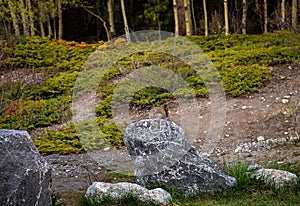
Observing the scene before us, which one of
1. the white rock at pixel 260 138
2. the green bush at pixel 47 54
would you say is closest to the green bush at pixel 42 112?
the green bush at pixel 47 54

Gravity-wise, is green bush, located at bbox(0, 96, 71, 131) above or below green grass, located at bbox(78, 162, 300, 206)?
below

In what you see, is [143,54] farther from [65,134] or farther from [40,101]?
[65,134]

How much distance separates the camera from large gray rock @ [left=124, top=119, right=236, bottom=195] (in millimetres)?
4980

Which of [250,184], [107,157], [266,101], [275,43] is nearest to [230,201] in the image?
[250,184]

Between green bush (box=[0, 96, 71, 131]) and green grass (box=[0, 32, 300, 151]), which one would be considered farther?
green bush (box=[0, 96, 71, 131])

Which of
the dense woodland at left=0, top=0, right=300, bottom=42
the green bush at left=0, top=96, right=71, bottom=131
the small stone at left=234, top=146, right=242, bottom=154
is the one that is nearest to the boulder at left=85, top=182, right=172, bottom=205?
the small stone at left=234, top=146, right=242, bottom=154

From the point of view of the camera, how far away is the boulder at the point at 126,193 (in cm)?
447

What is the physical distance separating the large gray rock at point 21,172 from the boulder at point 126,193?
614 mm

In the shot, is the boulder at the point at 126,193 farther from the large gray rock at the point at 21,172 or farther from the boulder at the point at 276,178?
the boulder at the point at 276,178

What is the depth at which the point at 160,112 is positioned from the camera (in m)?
9.30

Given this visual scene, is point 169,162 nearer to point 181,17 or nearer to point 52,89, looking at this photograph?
point 52,89

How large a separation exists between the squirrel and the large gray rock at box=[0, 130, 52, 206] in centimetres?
512

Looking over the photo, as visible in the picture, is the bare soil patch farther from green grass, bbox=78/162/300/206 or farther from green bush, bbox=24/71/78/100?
green bush, bbox=24/71/78/100

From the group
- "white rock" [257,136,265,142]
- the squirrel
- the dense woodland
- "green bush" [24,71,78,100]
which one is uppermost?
the dense woodland
